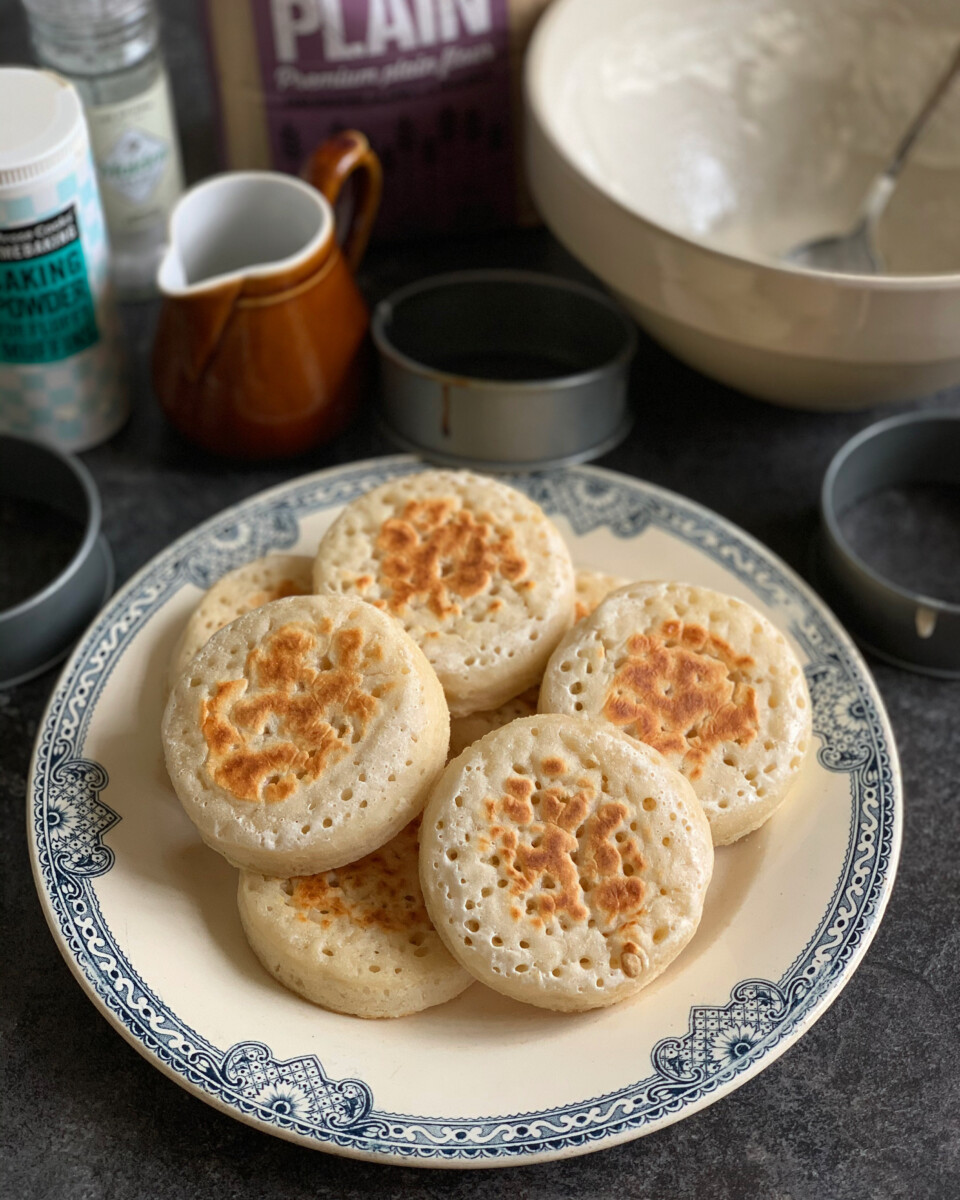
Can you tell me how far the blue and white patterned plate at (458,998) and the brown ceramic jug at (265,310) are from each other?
234 millimetres

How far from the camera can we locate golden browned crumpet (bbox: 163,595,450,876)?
33.8 inches

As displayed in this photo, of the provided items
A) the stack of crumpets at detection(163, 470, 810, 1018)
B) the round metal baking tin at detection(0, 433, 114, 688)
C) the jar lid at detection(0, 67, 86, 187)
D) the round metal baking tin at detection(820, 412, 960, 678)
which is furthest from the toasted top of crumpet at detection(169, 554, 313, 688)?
the round metal baking tin at detection(820, 412, 960, 678)

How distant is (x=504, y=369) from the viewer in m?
1.39

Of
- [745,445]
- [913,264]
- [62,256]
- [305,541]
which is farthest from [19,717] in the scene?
[913,264]

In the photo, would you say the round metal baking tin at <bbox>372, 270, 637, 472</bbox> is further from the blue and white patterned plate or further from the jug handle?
the blue and white patterned plate

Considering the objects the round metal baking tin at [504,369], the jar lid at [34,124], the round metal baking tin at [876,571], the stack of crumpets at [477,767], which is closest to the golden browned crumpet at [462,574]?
the stack of crumpets at [477,767]

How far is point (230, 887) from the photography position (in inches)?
37.2

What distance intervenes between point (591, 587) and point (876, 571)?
13.9 inches

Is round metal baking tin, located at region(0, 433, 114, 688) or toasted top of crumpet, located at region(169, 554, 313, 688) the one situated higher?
toasted top of crumpet, located at region(169, 554, 313, 688)

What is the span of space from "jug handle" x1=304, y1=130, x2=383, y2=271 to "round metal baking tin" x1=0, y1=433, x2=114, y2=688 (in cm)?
38

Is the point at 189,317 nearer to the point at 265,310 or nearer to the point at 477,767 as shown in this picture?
the point at 265,310

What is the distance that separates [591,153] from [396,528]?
597 mm

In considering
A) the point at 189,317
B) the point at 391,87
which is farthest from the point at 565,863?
the point at 391,87

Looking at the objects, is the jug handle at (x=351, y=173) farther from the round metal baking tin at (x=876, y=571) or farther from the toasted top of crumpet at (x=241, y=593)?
the round metal baking tin at (x=876, y=571)
